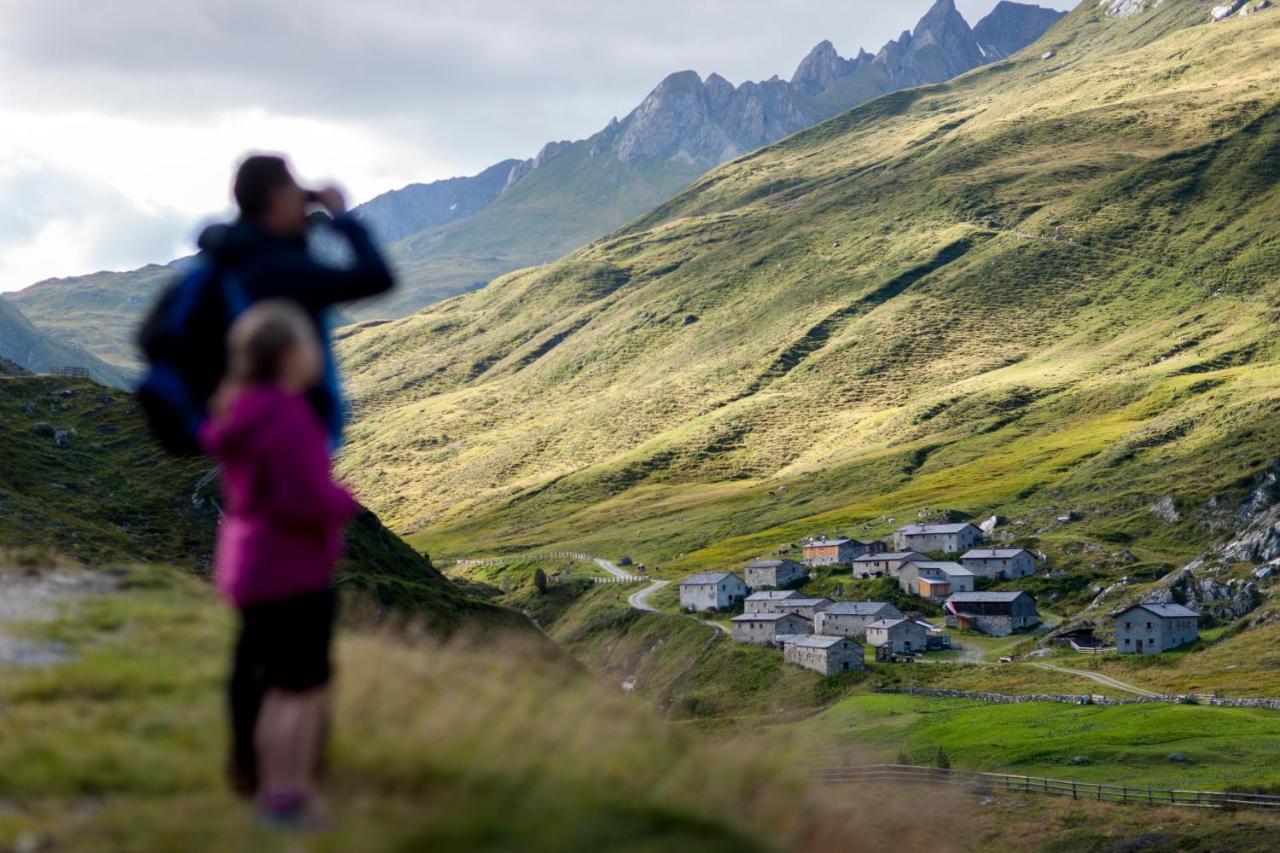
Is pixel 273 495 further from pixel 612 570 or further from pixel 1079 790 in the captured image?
pixel 612 570

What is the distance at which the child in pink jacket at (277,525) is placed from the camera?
7371mm

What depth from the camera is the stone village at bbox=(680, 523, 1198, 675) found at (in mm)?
110938

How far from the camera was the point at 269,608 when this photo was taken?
7527 millimetres

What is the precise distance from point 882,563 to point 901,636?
30080 mm

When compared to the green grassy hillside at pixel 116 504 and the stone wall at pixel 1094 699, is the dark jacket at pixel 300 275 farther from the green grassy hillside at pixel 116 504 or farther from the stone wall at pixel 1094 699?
the stone wall at pixel 1094 699

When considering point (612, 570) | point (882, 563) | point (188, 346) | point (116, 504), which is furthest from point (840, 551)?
point (188, 346)

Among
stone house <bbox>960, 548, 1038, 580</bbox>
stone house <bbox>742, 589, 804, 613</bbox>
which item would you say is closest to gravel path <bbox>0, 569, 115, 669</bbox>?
stone house <bbox>742, 589, 804, 613</bbox>

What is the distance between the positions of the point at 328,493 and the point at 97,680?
3812mm

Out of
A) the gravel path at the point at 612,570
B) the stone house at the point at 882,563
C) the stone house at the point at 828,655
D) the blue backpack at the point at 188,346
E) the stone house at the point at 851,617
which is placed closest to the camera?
the blue backpack at the point at 188,346

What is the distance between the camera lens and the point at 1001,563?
13862 cm

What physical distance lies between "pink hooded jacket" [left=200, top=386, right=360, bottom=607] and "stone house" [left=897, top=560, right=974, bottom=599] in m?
138

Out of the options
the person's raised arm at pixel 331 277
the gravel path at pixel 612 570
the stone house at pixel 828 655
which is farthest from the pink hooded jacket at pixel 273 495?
the gravel path at pixel 612 570

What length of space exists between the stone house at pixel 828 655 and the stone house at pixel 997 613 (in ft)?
68.4

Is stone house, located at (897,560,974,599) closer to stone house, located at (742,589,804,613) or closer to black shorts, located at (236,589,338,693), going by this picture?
stone house, located at (742,589,804,613)
